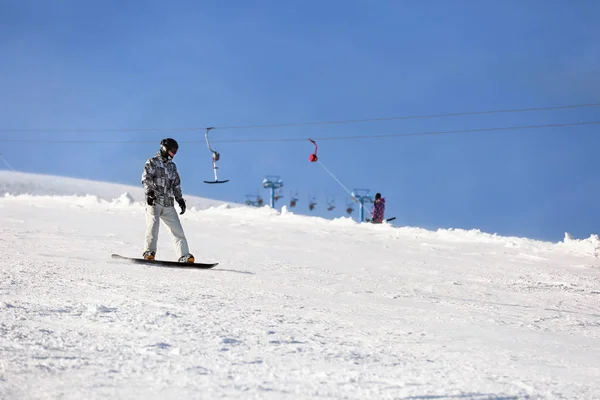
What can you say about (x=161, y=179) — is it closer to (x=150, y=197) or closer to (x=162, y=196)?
(x=162, y=196)

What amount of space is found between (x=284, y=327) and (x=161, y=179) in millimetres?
6417

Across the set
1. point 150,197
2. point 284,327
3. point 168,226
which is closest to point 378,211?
point 168,226

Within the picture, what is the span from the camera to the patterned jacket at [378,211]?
101 ft

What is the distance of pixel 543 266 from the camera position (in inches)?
611

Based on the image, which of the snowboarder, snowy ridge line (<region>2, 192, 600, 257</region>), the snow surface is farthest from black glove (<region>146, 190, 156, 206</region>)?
snowy ridge line (<region>2, 192, 600, 257</region>)

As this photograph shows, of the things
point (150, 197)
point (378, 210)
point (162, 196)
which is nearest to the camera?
point (150, 197)

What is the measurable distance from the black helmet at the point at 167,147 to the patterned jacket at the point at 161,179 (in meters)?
0.09

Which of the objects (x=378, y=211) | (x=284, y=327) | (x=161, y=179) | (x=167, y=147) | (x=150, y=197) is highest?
(x=378, y=211)

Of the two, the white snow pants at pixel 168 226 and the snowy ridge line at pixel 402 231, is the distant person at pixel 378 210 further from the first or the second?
the white snow pants at pixel 168 226

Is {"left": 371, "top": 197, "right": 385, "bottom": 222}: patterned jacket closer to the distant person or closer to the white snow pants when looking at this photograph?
the distant person

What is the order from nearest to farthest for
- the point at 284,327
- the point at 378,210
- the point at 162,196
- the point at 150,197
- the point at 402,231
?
the point at 284,327 → the point at 150,197 → the point at 162,196 → the point at 402,231 → the point at 378,210

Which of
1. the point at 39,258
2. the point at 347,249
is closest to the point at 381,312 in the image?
the point at 39,258

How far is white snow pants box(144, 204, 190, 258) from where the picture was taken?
11031mm

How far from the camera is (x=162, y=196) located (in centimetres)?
1122
